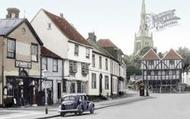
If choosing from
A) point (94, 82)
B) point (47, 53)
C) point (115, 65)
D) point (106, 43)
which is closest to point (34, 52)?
point (47, 53)

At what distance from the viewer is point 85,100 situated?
122ft

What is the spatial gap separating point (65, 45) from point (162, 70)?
78.1 m

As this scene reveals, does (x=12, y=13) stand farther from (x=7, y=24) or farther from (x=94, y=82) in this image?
(x=94, y=82)

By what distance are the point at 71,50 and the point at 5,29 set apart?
14.1 m

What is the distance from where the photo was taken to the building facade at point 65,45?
5836 centimetres

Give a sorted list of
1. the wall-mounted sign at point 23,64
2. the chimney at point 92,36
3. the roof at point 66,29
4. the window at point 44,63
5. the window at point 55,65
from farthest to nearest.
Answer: the chimney at point 92,36
the roof at point 66,29
the window at point 55,65
the window at point 44,63
the wall-mounted sign at point 23,64

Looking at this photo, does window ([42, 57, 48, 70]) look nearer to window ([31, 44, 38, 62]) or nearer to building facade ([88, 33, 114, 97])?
window ([31, 44, 38, 62])

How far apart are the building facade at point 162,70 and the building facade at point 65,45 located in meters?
71.6

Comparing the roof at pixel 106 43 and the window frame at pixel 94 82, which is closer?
the window frame at pixel 94 82

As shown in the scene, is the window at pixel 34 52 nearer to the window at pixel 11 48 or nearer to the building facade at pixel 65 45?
the window at pixel 11 48

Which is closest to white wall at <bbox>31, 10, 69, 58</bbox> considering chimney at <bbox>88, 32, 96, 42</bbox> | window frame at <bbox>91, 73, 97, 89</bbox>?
window frame at <bbox>91, 73, 97, 89</bbox>

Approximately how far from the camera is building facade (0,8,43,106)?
45000 millimetres

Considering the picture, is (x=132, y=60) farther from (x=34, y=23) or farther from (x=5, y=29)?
(x=5, y=29)

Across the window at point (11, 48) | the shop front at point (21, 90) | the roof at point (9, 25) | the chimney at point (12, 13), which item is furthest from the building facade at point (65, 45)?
the window at point (11, 48)
